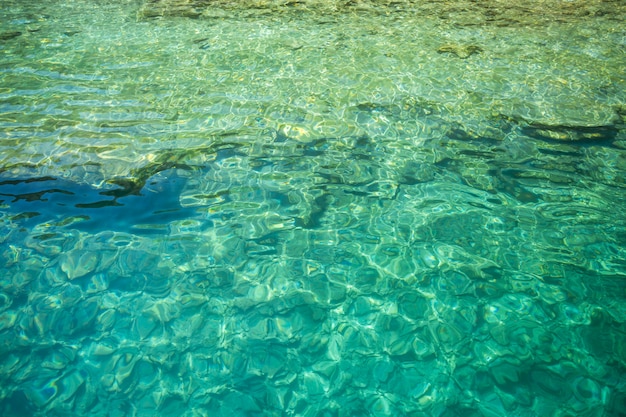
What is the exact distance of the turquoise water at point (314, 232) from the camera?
8.41ft

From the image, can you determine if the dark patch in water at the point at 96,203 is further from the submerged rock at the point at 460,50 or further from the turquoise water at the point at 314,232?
the submerged rock at the point at 460,50

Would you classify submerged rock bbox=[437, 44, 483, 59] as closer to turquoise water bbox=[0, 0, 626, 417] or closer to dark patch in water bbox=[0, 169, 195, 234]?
turquoise water bbox=[0, 0, 626, 417]

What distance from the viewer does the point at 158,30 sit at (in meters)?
7.65

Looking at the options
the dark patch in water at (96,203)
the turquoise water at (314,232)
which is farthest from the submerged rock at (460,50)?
the dark patch in water at (96,203)

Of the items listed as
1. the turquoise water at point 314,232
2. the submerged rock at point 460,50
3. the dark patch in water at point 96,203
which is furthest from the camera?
the submerged rock at point 460,50

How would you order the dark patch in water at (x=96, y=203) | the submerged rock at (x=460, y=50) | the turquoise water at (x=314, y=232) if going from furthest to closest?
the submerged rock at (x=460, y=50), the dark patch in water at (x=96, y=203), the turquoise water at (x=314, y=232)

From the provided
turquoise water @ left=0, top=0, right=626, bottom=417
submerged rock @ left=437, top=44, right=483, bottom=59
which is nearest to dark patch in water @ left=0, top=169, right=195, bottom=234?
turquoise water @ left=0, top=0, right=626, bottom=417

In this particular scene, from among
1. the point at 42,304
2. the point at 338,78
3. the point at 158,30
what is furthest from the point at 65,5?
the point at 42,304

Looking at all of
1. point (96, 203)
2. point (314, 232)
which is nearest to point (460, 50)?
point (314, 232)

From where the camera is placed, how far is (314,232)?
3596mm

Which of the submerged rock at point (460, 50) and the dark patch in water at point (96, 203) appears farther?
the submerged rock at point (460, 50)

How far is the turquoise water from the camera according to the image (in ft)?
8.41

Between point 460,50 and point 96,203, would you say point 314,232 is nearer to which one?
point 96,203

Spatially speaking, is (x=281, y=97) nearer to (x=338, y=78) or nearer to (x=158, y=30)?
(x=338, y=78)
